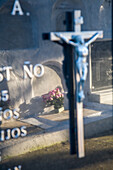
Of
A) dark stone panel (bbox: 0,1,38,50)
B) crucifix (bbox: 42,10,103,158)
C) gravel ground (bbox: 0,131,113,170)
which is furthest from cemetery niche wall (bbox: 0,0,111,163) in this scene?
crucifix (bbox: 42,10,103,158)

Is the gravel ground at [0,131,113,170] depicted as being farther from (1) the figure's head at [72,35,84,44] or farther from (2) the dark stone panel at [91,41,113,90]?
(2) the dark stone panel at [91,41,113,90]

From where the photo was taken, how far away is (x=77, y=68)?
15.3 ft

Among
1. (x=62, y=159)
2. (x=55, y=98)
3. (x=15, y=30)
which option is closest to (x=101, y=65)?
(x=55, y=98)

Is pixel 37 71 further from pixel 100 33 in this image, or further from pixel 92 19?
pixel 92 19

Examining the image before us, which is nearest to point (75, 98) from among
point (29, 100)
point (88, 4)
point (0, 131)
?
point (0, 131)

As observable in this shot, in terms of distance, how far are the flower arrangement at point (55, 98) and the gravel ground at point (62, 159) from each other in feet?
3.30

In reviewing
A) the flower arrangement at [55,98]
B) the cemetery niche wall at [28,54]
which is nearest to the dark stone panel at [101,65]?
the cemetery niche wall at [28,54]

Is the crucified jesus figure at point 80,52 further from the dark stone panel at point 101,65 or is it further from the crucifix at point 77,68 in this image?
the dark stone panel at point 101,65

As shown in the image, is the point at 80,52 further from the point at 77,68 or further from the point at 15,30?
the point at 15,30

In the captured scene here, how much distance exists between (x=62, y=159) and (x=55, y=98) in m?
1.64

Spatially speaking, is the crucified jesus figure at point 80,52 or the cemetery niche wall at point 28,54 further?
the cemetery niche wall at point 28,54

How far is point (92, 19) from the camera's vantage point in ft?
26.8

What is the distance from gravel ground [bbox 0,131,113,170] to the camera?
5.64 metres

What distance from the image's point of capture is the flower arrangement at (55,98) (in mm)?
6977
